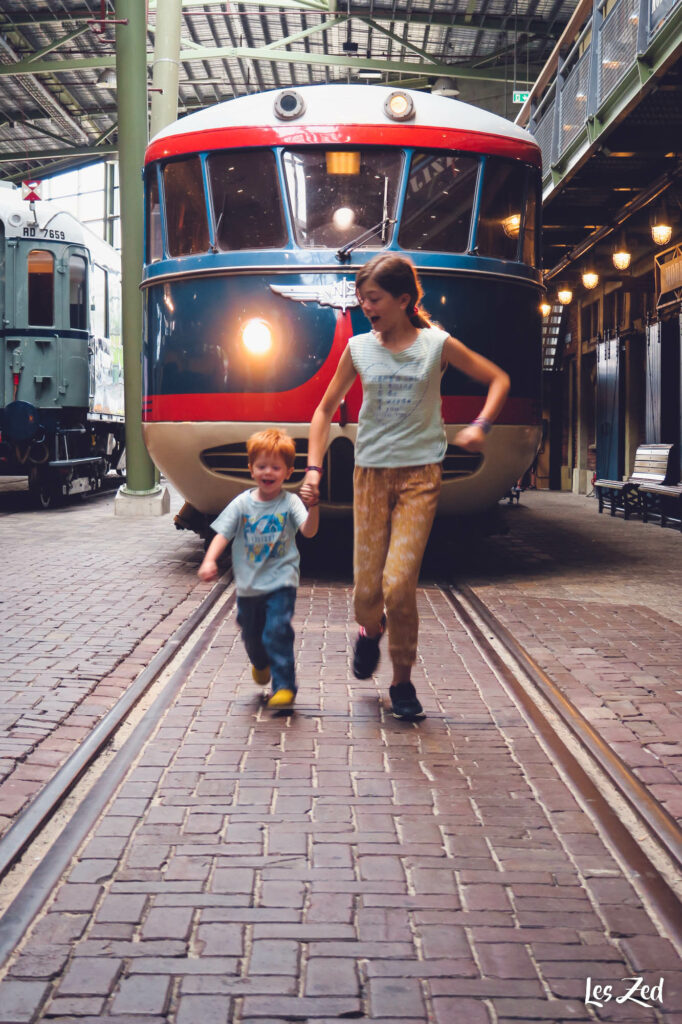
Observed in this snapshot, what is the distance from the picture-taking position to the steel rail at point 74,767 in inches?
135

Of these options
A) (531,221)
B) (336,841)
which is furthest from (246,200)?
(336,841)

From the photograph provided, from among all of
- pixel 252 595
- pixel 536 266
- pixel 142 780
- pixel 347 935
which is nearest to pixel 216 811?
pixel 142 780

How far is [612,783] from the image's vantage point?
408 centimetres

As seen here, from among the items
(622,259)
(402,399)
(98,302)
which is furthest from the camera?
(98,302)

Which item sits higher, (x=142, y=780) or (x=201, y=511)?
(x=201, y=511)

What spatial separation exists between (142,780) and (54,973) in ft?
4.54

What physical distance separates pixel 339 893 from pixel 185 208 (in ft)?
22.8

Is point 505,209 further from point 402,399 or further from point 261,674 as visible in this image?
point 261,674

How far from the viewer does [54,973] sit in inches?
105

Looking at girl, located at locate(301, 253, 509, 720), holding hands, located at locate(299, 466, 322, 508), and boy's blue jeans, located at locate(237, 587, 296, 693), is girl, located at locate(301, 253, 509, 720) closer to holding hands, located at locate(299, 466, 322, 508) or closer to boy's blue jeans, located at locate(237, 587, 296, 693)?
holding hands, located at locate(299, 466, 322, 508)

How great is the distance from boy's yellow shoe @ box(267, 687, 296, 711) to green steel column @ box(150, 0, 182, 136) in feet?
35.8

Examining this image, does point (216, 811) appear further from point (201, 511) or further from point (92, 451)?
point (92, 451)

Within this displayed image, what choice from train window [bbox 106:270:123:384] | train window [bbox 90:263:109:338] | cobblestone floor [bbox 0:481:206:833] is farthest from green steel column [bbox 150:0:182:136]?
cobblestone floor [bbox 0:481:206:833]

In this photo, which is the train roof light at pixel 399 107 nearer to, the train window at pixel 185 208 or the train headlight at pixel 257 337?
the train window at pixel 185 208
